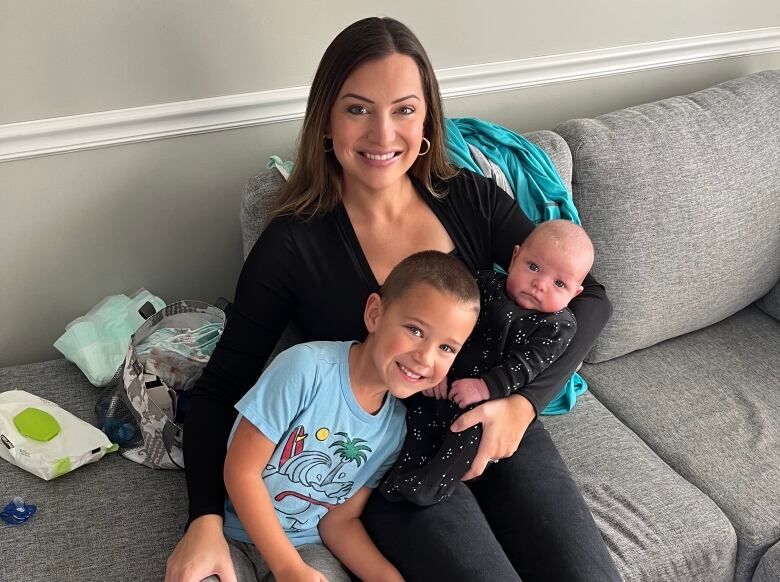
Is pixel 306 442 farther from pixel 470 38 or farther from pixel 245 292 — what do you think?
pixel 470 38

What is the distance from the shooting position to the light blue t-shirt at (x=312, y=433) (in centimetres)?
142

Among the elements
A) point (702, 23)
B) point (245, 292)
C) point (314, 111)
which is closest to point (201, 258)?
point (245, 292)

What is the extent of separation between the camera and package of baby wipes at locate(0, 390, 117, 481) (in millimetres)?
1676

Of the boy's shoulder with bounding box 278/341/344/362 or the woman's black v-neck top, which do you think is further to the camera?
the woman's black v-neck top

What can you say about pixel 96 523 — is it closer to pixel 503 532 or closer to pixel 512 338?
pixel 503 532

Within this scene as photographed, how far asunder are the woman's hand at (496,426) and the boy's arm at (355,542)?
0.70 feet

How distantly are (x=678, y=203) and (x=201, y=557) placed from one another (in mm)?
1435

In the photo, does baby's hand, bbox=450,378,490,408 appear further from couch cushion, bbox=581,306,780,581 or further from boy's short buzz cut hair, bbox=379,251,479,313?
couch cushion, bbox=581,306,780,581

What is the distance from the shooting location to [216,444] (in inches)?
60.7

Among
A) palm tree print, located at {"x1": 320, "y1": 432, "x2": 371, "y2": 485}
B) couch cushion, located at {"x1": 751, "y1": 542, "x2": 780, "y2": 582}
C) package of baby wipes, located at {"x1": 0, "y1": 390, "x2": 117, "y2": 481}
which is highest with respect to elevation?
palm tree print, located at {"x1": 320, "y1": 432, "x2": 371, "y2": 485}

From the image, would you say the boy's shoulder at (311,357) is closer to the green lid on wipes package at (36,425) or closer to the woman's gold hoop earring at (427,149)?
the woman's gold hoop earring at (427,149)

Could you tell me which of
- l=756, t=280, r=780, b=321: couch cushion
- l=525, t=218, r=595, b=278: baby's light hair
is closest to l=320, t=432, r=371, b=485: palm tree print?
l=525, t=218, r=595, b=278: baby's light hair

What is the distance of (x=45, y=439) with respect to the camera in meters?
1.72

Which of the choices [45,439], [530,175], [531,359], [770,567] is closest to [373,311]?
[531,359]
